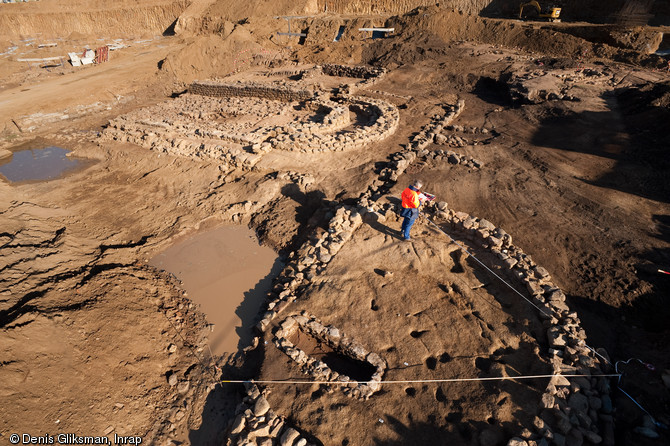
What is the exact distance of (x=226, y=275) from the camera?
6.58 metres

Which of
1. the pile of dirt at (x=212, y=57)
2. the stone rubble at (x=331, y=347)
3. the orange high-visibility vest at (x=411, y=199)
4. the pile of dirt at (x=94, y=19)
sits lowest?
the stone rubble at (x=331, y=347)

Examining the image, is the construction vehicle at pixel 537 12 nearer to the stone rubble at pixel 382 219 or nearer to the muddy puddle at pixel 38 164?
the stone rubble at pixel 382 219

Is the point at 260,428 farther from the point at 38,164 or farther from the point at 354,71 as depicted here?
the point at 354,71

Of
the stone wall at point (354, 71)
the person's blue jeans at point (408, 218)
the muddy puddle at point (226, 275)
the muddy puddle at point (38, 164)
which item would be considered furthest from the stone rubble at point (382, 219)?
the stone wall at point (354, 71)

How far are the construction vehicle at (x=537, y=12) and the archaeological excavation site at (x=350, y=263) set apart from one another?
235 inches

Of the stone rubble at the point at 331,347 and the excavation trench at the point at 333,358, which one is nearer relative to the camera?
the stone rubble at the point at 331,347

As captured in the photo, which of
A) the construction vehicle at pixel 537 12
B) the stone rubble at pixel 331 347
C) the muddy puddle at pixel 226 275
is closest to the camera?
the stone rubble at pixel 331 347

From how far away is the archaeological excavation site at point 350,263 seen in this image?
3951mm

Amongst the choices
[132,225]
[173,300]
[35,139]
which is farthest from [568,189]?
[35,139]

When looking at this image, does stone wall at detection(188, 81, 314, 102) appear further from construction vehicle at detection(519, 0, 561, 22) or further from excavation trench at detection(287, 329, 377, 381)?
construction vehicle at detection(519, 0, 561, 22)

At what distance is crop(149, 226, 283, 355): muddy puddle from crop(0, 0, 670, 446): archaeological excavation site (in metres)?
0.05

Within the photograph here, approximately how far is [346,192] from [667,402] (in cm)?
665

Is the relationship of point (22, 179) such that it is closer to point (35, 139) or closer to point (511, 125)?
point (35, 139)

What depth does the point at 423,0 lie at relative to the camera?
23047mm
